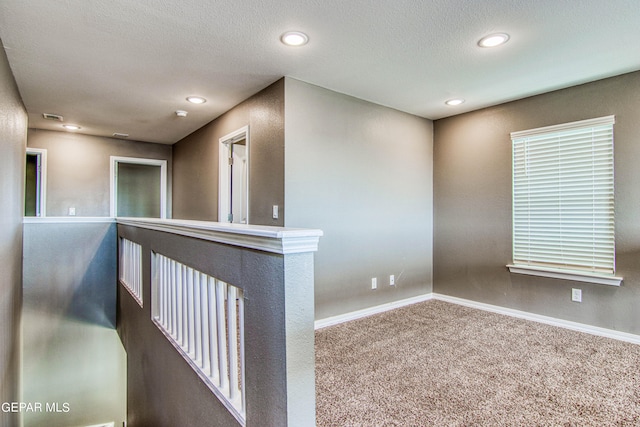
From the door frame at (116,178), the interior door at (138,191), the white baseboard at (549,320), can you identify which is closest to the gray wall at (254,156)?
the door frame at (116,178)

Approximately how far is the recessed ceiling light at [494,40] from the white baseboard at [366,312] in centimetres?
268

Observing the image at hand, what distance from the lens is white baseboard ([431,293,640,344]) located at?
9.22 ft

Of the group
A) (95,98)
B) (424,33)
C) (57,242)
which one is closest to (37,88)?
(95,98)

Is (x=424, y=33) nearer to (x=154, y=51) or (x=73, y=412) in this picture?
(x=154, y=51)

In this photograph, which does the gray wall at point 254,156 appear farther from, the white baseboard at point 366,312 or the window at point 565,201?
the window at point 565,201

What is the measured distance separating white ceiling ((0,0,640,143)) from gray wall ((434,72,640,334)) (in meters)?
0.21

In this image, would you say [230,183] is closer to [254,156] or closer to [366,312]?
[254,156]

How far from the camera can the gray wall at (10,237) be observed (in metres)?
2.46

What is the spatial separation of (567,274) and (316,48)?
3.14 meters

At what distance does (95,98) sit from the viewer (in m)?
3.51

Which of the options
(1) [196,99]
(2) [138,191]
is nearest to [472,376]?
(1) [196,99]

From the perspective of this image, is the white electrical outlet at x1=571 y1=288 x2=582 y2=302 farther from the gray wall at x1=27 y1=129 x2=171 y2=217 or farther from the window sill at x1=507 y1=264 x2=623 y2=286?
the gray wall at x1=27 y1=129 x2=171 y2=217

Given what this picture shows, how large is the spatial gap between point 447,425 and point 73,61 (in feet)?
12.2

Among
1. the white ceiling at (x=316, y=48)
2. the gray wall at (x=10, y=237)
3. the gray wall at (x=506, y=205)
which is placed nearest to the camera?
the white ceiling at (x=316, y=48)
